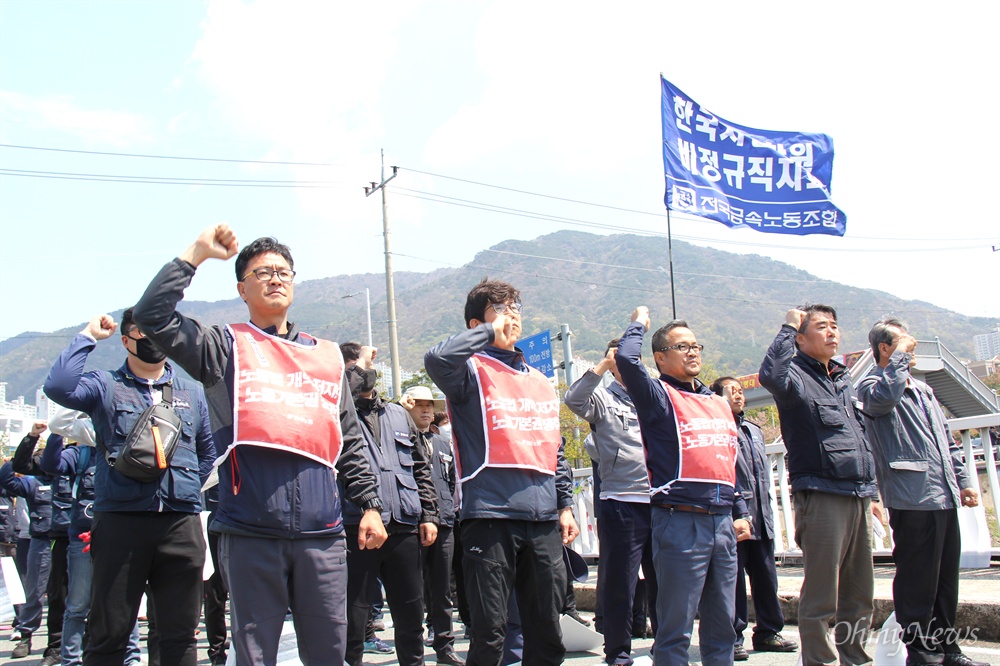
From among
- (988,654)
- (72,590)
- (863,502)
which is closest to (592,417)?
(863,502)

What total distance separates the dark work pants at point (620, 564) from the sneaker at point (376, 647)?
230 cm

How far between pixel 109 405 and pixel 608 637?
3.49m

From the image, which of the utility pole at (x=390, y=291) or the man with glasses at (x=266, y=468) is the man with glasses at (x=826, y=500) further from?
the utility pole at (x=390, y=291)

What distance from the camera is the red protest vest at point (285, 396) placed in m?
3.50

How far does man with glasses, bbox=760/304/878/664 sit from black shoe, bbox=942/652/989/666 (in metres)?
0.51

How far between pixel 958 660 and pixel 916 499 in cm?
95

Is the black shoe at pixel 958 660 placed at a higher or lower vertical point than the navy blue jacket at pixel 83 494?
lower

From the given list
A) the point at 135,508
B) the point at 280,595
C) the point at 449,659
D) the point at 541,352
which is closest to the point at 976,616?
the point at 449,659

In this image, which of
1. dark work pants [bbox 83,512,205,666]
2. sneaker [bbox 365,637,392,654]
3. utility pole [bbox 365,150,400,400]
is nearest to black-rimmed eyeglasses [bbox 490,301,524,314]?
dark work pants [bbox 83,512,205,666]

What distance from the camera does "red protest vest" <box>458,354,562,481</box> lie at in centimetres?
434

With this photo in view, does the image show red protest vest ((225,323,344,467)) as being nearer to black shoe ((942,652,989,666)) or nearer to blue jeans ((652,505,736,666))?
blue jeans ((652,505,736,666))

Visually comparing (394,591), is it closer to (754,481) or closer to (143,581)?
(143,581)

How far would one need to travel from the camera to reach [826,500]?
5.00 meters

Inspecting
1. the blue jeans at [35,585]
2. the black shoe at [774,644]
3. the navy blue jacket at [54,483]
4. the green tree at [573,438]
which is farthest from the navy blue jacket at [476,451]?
the green tree at [573,438]
